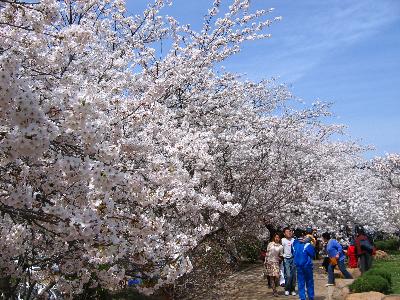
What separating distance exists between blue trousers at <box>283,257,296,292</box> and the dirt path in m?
0.29

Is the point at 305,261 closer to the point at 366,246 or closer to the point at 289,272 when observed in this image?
the point at 289,272

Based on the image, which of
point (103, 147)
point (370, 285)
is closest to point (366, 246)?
point (370, 285)

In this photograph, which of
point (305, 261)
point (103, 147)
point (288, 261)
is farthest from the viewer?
point (288, 261)

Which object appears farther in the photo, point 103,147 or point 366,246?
point 366,246

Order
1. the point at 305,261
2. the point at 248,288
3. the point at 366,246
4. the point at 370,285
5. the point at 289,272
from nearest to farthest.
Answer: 1. the point at 305,261
2. the point at 370,285
3. the point at 289,272
4. the point at 248,288
5. the point at 366,246

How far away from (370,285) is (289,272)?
1.90 metres

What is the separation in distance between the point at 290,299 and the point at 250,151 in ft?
15.6

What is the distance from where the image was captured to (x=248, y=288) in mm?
13242

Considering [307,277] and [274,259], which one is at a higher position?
[274,259]

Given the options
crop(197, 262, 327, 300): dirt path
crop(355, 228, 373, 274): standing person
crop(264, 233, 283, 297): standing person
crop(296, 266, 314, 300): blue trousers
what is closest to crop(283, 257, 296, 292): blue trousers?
crop(197, 262, 327, 300): dirt path

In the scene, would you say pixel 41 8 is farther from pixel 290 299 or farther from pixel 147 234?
pixel 290 299

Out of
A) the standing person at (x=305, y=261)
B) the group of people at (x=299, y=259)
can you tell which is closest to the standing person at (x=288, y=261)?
the group of people at (x=299, y=259)

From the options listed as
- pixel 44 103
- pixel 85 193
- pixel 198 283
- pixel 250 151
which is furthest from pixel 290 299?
pixel 44 103

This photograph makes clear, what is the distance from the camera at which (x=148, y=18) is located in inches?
510
